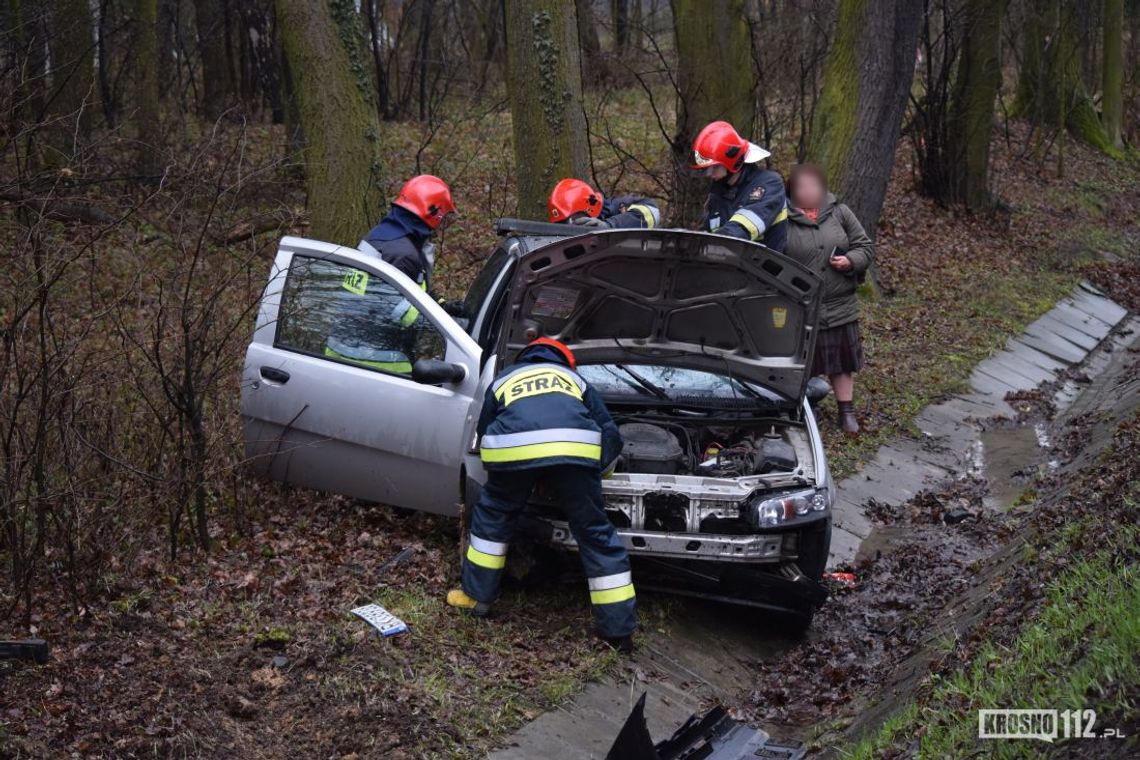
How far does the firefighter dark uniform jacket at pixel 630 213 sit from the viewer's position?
8508mm

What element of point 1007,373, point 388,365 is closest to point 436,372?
point 388,365

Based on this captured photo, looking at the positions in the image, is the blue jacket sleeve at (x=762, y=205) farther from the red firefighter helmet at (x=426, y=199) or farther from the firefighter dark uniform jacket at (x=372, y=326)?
the firefighter dark uniform jacket at (x=372, y=326)

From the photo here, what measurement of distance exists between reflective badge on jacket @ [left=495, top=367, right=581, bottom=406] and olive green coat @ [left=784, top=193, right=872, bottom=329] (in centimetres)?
374

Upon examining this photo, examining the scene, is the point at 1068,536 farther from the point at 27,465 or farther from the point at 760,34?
the point at 760,34

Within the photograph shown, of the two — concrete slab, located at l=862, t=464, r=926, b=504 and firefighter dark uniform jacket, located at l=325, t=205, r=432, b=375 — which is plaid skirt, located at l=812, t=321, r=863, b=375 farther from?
firefighter dark uniform jacket, located at l=325, t=205, r=432, b=375

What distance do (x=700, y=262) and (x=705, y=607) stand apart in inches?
77.5

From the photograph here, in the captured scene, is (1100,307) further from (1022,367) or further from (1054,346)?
(1022,367)

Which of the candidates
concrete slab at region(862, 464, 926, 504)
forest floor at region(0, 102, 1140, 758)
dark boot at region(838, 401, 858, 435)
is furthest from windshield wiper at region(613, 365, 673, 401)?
dark boot at region(838, 401, 858, 435)

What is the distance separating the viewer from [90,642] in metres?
5.20

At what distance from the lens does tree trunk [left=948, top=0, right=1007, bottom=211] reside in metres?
19.0

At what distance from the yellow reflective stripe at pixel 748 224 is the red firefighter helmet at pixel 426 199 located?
1.95 meters

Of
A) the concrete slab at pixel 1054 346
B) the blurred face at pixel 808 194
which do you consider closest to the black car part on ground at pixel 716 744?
the blurred face at pixel 808 194

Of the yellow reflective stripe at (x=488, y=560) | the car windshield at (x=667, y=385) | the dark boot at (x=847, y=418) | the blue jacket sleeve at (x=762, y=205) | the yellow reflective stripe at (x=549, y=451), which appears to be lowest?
the dark boot at (x=847, y=418)

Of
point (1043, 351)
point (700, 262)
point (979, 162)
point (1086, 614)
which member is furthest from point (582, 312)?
point (979, 162)
